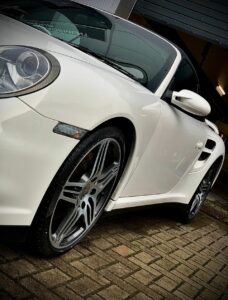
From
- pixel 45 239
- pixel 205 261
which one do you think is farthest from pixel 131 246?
pixel 45 239

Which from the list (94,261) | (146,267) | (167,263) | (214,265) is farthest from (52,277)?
(214,265)

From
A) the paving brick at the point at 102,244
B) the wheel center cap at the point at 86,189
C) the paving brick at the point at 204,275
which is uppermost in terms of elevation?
the wheel center cap at the point at 86,189

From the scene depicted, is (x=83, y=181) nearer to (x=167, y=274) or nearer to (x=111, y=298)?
(x=111, y=298)

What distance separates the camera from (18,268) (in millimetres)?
2375

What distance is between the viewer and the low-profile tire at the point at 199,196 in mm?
4840

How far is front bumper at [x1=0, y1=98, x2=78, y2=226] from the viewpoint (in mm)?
1953

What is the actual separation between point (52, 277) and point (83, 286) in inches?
7.3

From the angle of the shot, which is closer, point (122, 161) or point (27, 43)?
point (27, 43)

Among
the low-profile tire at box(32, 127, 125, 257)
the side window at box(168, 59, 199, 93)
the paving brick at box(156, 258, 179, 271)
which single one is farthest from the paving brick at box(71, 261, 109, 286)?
the side window at box(168, 59, 199, 93)

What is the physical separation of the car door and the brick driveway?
45 cm

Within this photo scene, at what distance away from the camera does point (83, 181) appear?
260cm

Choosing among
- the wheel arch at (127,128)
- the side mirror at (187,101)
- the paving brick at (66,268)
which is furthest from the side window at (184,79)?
the paving brick at (66,268)

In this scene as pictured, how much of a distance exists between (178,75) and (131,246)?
1401mm

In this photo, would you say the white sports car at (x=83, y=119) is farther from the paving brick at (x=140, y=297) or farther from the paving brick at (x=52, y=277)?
the paving brick at (x=140, y=297)
